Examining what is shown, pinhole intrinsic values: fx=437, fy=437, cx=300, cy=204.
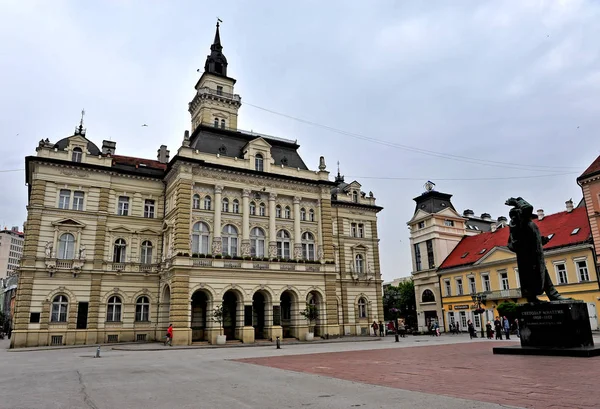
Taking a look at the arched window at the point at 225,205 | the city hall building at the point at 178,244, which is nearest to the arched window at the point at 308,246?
the city hall building at the point at 178,244

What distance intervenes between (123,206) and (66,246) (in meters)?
5.63

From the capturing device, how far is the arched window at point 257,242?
3900 centimetres

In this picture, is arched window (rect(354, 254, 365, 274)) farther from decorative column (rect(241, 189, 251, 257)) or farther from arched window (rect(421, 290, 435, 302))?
arched window (rect(421, 290, 435, 302))

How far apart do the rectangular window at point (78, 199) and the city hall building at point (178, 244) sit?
0.39ft

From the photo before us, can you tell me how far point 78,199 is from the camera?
36.8 m

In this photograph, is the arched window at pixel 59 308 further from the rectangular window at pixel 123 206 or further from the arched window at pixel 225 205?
the arched window at pixel 225 205

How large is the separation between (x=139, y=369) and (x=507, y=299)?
41.3m

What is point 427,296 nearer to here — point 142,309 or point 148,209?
point 142,309

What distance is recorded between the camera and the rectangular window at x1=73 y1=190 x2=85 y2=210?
36625mm

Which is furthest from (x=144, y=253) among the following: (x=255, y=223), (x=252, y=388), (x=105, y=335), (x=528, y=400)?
(x=528, y=400)

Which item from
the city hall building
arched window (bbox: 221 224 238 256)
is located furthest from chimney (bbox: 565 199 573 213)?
arched window (bbox: 221 224 238 256)

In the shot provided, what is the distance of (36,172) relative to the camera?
1380 inches

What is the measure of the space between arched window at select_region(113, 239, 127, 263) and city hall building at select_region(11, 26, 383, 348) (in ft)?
0.30

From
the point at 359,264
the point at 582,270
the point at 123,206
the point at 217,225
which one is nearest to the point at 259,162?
the point at 217,225
